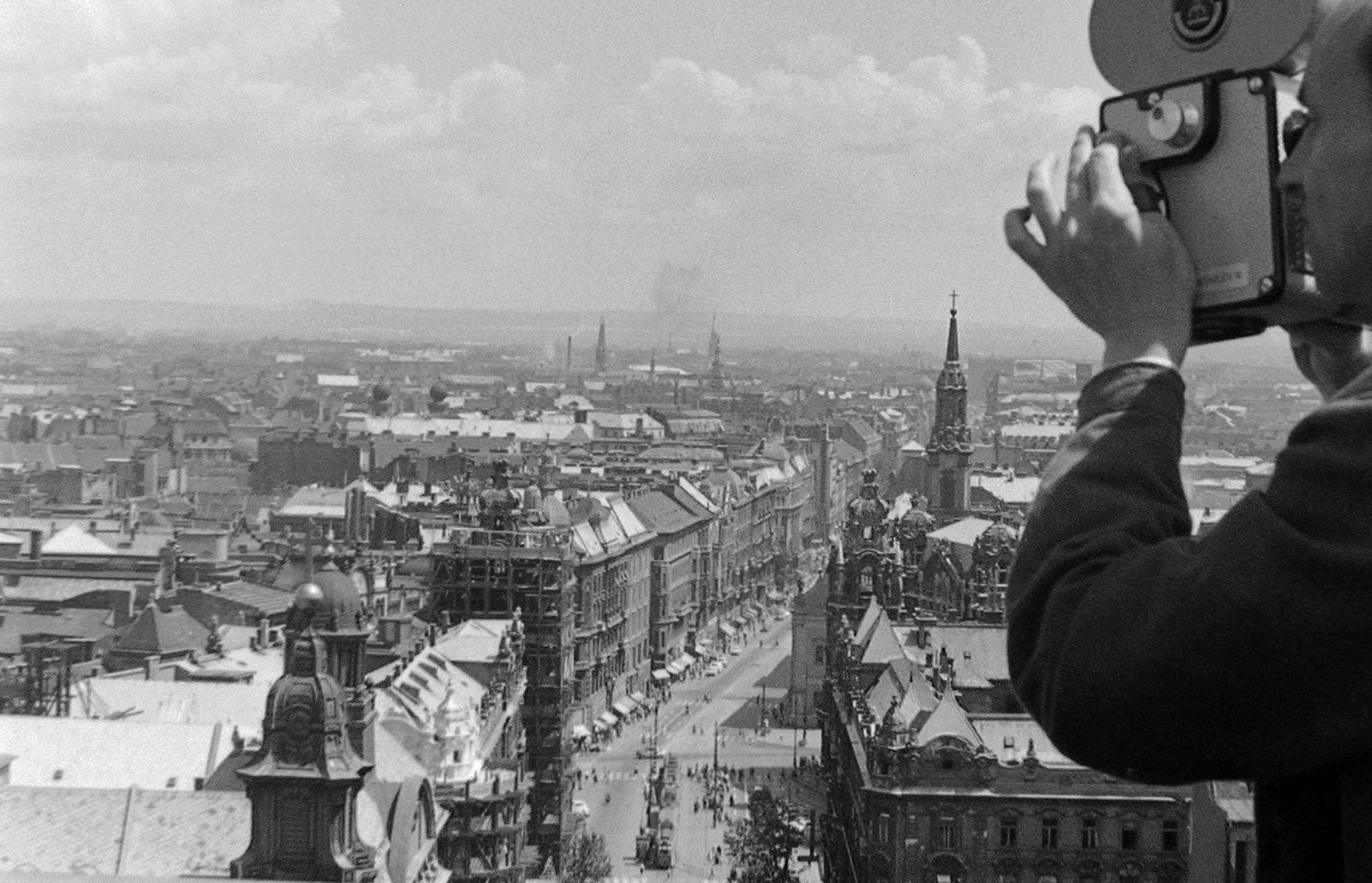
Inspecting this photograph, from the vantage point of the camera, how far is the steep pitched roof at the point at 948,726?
3105cm

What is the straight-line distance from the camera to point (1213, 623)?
2121 mm

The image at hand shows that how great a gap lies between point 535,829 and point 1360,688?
38137 millimetres

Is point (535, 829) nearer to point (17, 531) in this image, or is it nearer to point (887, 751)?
point (887, 751)

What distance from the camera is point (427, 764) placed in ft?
97.8

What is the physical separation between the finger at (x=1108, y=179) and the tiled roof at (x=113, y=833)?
18.8m

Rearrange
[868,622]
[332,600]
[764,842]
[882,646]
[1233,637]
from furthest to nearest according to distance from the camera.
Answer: [868,622], [882,646], [764,842], [332,600], [1233,637]

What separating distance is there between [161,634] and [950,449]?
1144 inches

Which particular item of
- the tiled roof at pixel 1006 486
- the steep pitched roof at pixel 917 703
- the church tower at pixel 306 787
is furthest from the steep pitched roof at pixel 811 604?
the church tower at pixel 306 787

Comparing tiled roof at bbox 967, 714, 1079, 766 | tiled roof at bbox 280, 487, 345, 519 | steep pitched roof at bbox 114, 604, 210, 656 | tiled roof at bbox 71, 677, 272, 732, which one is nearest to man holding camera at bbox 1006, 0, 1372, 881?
tiled roof at bbox 71, 677, 272, 732

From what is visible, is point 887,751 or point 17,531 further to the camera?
point 17,531

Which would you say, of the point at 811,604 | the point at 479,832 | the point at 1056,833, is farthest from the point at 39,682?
the point at 811,604

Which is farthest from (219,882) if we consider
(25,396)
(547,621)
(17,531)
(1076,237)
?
(25,396)

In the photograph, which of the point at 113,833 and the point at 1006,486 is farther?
the point at 1006,486

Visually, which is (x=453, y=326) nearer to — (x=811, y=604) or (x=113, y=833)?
(x=811, y=604)
